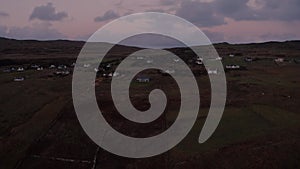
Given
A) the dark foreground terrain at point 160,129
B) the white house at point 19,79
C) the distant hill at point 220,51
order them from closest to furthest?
1. the dark foreground terrain at point 160,129
2. the white house at point 19,79
3. the distant hill at point 220,51

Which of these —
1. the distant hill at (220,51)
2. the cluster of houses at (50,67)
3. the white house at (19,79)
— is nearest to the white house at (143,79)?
the cluster of houses at (50,67)

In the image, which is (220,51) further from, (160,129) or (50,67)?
(160,129)

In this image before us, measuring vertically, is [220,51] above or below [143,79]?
above

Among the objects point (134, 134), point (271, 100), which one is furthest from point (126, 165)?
point (271, 100)

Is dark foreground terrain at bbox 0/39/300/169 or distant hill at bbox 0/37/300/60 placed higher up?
distant hill at bbox 0/37/300/60

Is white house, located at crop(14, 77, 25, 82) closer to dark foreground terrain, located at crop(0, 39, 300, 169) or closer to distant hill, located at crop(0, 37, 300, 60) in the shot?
dark foreground terrain, located at crop(0, 39, 300, 169)

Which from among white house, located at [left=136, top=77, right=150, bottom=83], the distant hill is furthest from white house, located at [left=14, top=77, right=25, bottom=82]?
the distant hill

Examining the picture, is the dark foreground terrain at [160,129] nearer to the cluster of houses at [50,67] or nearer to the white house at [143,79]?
the white house at [143,79]

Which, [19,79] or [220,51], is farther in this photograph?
[220,51]

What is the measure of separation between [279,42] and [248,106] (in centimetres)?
14627

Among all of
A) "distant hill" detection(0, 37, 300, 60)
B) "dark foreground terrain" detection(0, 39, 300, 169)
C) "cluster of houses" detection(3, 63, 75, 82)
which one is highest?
"distant hill" detection(0, 37, 300, 60)

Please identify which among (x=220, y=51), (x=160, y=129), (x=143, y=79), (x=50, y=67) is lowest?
(x=160, y=129)

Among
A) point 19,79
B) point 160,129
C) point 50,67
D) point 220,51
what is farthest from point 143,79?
point 220,51

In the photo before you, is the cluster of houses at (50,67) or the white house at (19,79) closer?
the white house at (19,79)
